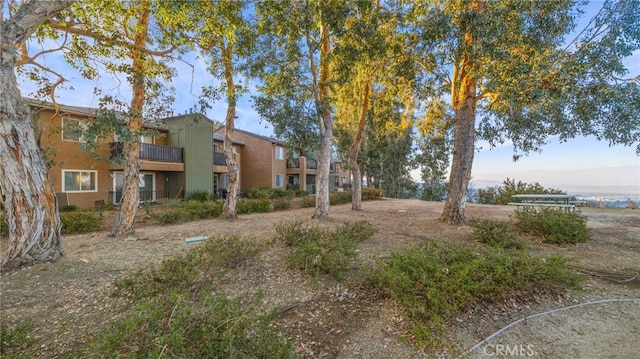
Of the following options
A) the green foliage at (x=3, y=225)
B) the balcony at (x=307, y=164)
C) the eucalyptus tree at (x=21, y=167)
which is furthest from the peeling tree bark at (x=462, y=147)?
the balcony at (x=307, y=164)

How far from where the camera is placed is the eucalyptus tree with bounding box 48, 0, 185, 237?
6555 mm

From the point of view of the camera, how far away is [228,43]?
8.17 meters

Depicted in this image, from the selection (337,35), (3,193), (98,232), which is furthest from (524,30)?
(98,232)

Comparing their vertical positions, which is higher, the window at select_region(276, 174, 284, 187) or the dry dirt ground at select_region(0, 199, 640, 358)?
the window at select_region(276, 174, 284, 187)

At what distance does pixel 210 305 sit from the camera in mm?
2404

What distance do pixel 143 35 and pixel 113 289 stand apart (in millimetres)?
6800

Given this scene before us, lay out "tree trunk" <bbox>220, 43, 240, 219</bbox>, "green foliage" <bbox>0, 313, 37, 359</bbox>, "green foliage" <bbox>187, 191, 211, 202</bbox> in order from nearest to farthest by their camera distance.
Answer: "green foliage" <bbox>0, 313, 37, 359</bbox> < "tree trunk" <bbox>220, 43, 240, 219</bbox> < "green foliage" <bbox>187, 191, 211, 202</bbox>

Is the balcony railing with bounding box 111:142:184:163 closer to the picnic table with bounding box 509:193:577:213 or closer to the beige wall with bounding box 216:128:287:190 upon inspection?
the beige wall with bounding box 216:128:287:190

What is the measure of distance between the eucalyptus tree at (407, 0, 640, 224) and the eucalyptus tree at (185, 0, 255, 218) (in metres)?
5.21

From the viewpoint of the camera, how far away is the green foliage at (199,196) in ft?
52.6

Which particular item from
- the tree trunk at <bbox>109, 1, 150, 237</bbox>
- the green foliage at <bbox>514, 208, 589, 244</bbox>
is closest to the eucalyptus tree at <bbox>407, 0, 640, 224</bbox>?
the green foliage at <bbox>514, 208, 589, 244</bbox>

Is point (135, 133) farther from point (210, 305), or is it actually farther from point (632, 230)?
point (632, 230)

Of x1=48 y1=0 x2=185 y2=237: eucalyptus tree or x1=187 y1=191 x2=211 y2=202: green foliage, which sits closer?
x1=48 y1=0 x2=185 y2=237: eucalyptus tree

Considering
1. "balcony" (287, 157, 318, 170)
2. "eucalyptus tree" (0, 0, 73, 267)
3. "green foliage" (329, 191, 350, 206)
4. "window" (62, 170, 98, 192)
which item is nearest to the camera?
"eucalyptus tree" (0, 0, 73, 267)
